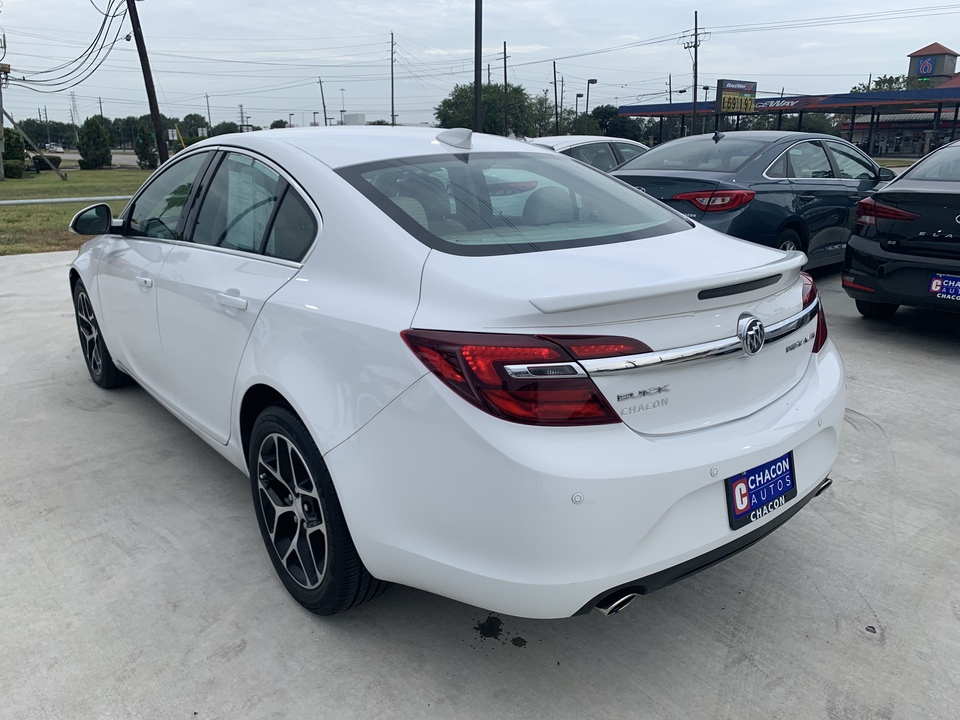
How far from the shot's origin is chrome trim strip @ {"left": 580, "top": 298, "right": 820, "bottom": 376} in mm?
1812

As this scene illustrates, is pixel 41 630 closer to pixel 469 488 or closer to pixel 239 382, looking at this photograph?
pixel 239 382

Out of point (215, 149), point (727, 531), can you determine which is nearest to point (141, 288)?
point (215, 149)

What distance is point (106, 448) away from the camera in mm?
3865

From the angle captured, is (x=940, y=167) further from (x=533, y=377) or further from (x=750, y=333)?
(x=533, y=377)

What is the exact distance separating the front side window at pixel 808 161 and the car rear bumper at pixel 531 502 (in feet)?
17.8

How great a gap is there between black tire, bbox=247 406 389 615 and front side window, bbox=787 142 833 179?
5.73m

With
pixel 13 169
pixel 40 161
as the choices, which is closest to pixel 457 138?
pixel 13 169

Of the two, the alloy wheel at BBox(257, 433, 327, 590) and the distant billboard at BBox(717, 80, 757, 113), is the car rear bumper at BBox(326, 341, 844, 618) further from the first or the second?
the distant billboard at BBox(717, 80, 757, 113)

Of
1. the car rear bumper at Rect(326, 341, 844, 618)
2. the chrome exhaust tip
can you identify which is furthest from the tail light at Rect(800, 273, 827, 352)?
the chrome exhaust tip

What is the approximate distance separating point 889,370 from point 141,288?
4480mm

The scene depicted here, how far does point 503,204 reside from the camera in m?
2.54

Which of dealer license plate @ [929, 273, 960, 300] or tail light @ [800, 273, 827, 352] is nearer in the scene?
tail light @ [800, 273, 827, 352]

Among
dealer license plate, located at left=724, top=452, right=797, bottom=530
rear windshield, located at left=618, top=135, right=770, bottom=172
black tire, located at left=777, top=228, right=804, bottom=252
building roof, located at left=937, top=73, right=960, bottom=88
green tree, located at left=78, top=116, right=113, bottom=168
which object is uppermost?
building roof, located at left=937, top=73, right=960, bottom=88

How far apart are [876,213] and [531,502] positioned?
Result: 482 centimetres
